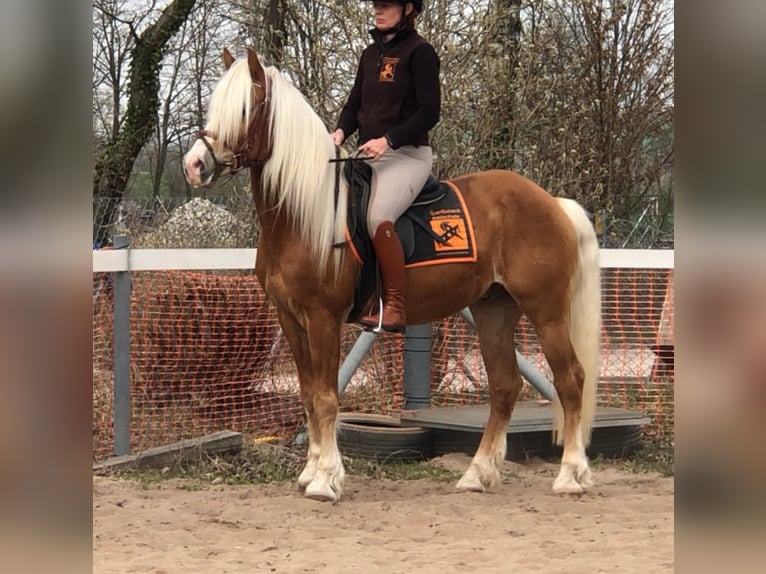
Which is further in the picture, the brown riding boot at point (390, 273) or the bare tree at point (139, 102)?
the bare tree at point (139, 102)

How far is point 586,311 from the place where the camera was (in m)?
5.05

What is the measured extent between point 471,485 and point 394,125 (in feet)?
6.37

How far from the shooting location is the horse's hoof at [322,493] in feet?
15.0

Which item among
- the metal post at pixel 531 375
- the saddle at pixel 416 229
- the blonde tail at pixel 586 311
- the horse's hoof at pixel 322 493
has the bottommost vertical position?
the horse's hoof at pixel 322 493

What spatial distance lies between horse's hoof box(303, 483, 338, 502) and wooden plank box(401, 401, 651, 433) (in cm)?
119

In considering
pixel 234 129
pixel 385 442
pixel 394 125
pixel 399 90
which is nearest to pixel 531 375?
pixel 385 442

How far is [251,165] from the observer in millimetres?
4480

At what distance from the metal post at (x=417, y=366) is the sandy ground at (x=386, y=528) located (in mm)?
1012

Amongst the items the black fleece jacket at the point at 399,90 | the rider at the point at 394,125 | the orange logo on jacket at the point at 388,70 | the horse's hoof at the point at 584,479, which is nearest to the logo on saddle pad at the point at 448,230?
the rider at the point at 394,125

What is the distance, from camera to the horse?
444cm

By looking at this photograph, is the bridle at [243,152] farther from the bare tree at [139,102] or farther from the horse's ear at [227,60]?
the bare tree at [139,102]
